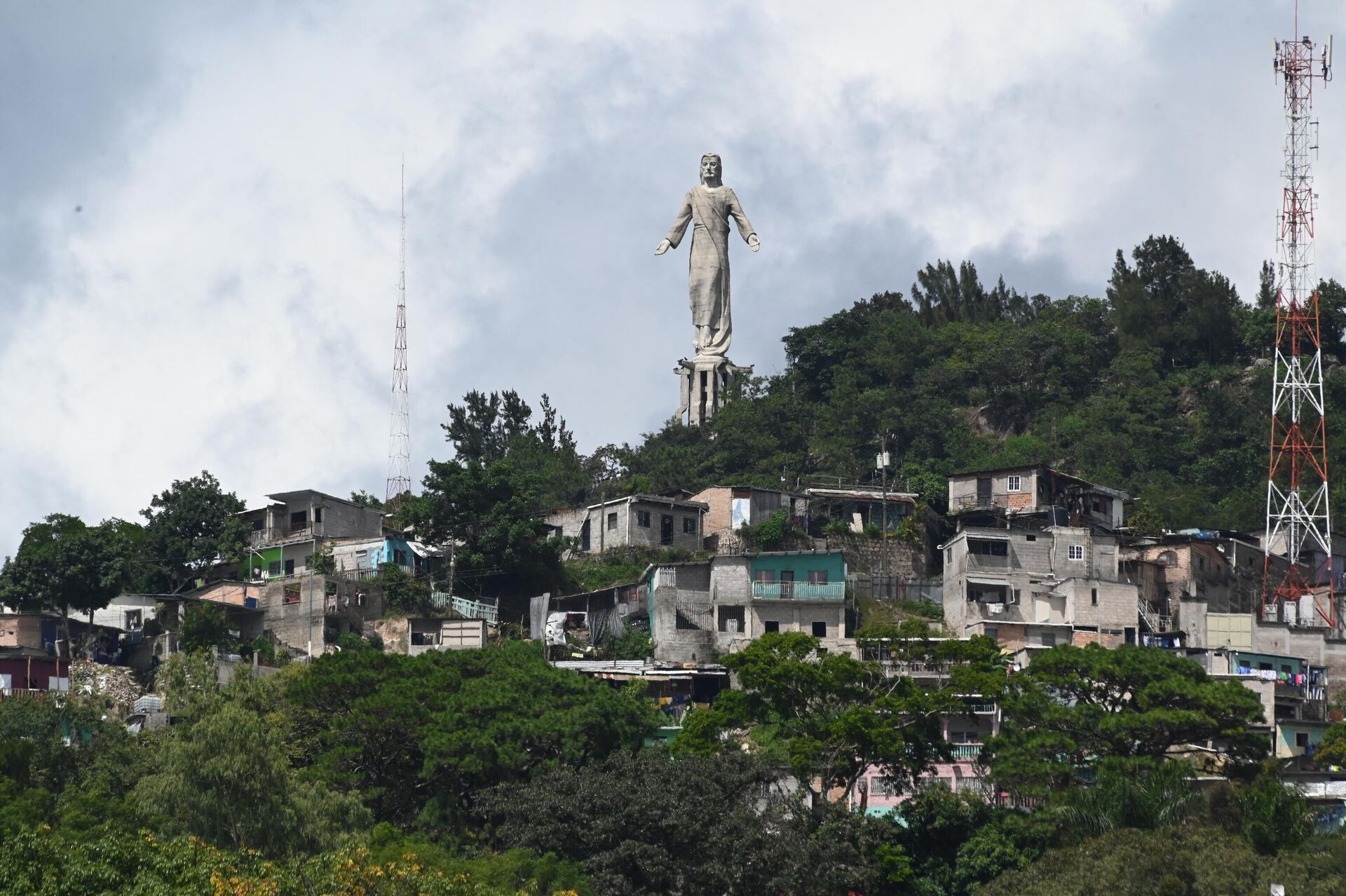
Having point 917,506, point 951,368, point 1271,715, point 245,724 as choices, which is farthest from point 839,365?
point 245,724

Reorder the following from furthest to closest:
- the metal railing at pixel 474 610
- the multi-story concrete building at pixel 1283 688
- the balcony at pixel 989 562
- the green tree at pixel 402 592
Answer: the green tree at pixel 402 592 < the metal railing at pixel 474 610 < the balcony at pixel 989 562 < the multi-story concrete building at pixel 1283 688

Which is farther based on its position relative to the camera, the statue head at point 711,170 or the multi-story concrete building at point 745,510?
the statue head at point 711,170

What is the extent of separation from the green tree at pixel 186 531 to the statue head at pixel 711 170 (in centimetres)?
2462

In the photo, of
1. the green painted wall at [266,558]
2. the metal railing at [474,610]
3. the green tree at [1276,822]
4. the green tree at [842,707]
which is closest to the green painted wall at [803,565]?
the metal railing at [474,610]

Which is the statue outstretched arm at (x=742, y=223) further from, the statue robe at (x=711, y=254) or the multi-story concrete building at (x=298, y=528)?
the multi-story concrete building at (x=298, y=528)

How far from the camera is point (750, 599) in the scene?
179 feet

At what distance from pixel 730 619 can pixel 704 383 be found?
25133 mm

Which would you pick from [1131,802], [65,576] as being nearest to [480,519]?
[65,576]

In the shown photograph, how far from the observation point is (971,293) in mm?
86562

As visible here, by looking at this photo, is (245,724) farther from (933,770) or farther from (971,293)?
(971,293)

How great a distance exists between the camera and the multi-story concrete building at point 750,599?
54219mm

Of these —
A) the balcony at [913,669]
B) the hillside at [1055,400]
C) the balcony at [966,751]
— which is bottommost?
the balcony at [966,751]

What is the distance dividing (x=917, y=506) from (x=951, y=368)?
16112 millimetres

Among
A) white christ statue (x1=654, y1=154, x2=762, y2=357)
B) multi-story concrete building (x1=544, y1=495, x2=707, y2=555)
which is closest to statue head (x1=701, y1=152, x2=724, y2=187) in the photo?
white christ statue (x1=654, y1=154, x2=762, y2=357)
